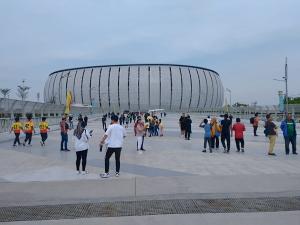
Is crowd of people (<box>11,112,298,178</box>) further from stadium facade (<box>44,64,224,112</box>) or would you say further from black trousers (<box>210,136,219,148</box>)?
stadium facade (<box>44,64,224,112</box>)

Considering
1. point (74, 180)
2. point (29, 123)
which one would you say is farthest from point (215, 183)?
point (29, 123)

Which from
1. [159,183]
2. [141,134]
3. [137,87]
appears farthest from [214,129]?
[137,87]

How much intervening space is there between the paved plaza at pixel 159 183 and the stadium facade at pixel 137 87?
10604 centimetres

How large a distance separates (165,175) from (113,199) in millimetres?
2633

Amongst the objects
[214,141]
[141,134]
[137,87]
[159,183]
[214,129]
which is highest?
[137,87]

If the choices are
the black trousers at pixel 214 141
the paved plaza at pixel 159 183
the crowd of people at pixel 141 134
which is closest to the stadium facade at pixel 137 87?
the crowd of people at pixel 141 134

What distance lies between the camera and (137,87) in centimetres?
12106

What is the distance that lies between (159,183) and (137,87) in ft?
372

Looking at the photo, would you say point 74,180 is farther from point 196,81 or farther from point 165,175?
point 196,81

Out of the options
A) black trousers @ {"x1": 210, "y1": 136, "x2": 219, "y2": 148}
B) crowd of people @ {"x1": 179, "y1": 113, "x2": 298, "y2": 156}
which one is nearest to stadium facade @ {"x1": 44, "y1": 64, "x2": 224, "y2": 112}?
black trousers @ {"x1": 210, "y1": 136, "x2": 219, "y2": 148}

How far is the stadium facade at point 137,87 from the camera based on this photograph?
121 m

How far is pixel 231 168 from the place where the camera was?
10195 millimetres

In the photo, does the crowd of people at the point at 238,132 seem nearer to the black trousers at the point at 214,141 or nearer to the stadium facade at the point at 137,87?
the black trousers at the point at 214,141

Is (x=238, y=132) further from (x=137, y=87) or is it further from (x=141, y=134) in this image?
(x=137, y=87)
